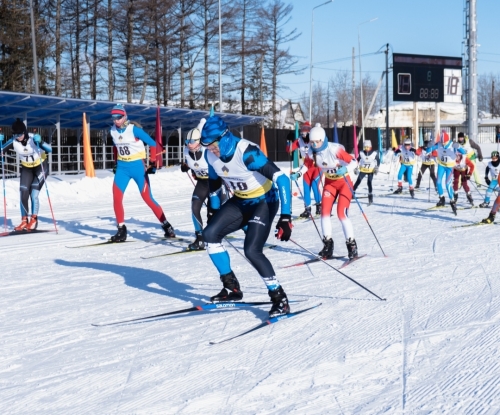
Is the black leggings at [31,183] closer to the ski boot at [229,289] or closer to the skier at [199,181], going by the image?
the skier at [199,181]

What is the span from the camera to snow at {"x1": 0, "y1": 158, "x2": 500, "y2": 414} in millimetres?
3893

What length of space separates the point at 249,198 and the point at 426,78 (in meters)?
32.5

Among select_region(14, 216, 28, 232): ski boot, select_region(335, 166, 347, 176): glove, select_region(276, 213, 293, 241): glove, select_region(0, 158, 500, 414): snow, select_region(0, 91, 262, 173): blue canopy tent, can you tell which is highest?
select_region(0, 91, 262, 173): blue canopy tent

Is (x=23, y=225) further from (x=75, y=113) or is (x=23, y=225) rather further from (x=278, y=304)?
(x=75, y=113)

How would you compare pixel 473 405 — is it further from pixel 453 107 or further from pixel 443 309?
pixel 453 107

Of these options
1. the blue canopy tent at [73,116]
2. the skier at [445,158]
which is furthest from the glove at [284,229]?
the blue canopy tent at [73,116]

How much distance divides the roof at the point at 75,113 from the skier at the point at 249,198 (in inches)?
624

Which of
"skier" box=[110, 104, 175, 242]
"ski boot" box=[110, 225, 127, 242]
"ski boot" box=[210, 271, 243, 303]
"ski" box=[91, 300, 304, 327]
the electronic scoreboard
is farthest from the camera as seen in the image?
the electronic scoreboard

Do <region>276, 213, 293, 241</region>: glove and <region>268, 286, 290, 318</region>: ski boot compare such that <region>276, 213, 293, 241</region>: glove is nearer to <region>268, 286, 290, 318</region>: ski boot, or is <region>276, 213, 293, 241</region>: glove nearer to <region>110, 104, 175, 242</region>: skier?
<region>268, 286, 290, 318</region>: ski boot

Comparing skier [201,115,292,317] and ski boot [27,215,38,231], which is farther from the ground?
skier [201,115,292,317]

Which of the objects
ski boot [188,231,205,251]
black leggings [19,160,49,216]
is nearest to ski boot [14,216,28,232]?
black leggings [19,160,49,216]

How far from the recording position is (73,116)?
26875mm

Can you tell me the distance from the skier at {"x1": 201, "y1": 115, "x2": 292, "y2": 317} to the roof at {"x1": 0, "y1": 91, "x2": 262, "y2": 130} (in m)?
15.8

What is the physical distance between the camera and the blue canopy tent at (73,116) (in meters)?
22.4
